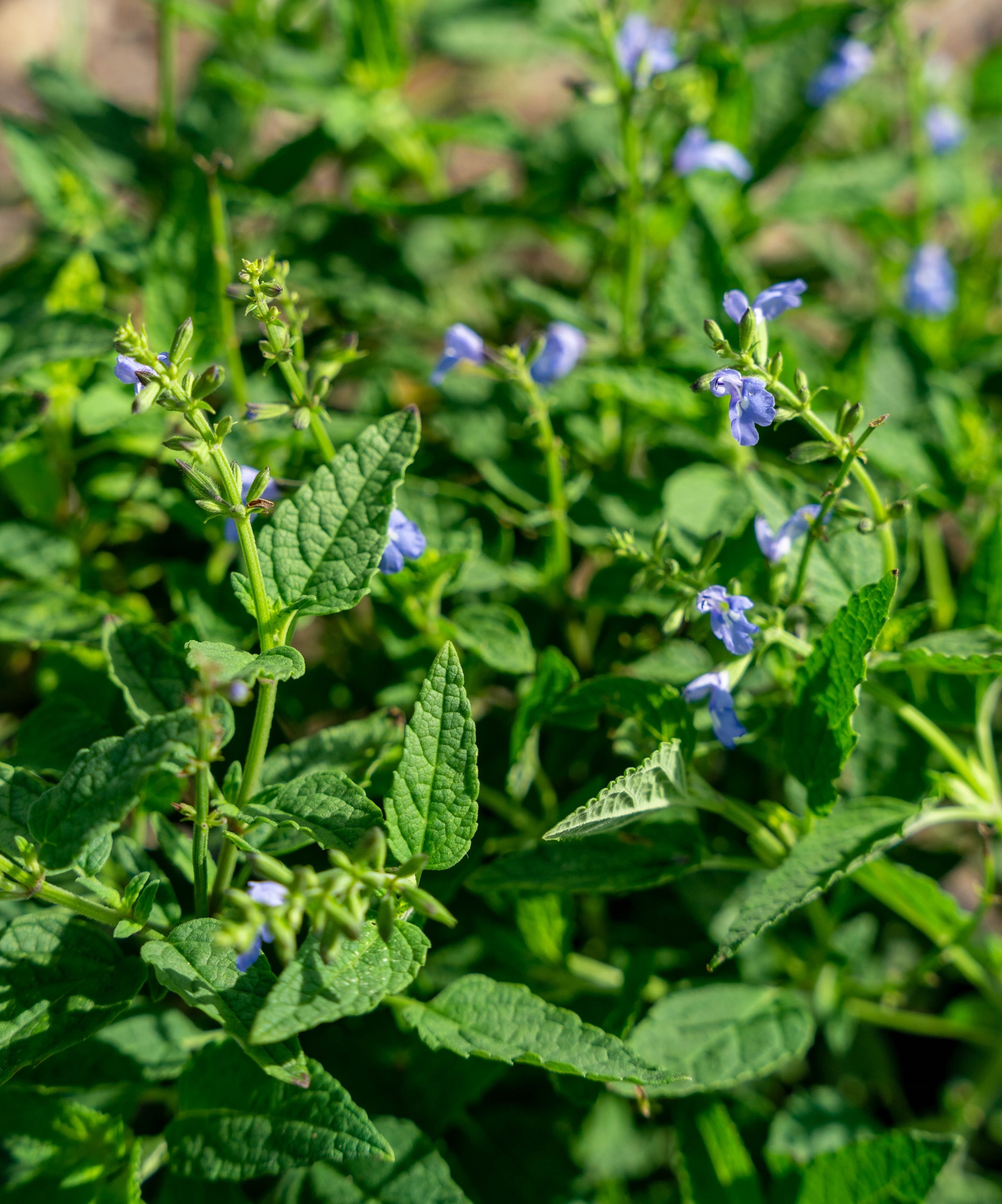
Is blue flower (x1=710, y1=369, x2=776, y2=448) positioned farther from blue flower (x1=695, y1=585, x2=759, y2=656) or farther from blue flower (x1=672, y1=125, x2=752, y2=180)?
blue flower (x1=672, y1=125, x2=752, y2=180)

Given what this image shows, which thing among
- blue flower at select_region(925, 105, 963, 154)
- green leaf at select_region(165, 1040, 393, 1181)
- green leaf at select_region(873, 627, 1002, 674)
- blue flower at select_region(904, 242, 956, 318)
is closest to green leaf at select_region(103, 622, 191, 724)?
green leaf at select_region(165, 1040, 393, 1181)

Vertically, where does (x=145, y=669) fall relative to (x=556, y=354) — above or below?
below

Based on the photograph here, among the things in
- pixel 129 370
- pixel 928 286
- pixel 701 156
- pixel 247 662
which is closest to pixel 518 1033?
pixel 247 662

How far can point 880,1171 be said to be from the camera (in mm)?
2166

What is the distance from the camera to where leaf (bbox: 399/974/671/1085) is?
65.9 inches

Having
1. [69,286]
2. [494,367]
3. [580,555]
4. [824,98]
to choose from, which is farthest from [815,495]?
[69,286]

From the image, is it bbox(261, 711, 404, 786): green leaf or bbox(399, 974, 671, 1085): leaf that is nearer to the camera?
bbox(399, 974, 671, 1085): leaf

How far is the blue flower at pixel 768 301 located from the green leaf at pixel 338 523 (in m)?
0.60

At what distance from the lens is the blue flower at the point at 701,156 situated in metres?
2.87

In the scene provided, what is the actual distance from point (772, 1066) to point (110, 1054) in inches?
53.6

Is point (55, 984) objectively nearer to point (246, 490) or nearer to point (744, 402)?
point (246, 490)

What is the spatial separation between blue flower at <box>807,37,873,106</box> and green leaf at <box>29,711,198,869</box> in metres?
2.89

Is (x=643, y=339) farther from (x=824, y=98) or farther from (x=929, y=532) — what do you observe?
(x=824, y=98)

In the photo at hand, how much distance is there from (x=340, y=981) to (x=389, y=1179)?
0.69 meters
